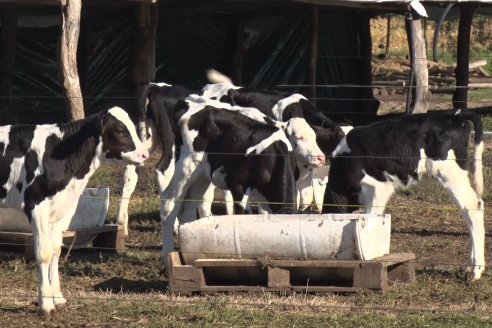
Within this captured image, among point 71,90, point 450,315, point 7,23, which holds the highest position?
point 7,23

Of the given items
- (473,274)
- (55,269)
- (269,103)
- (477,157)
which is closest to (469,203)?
(477,157)

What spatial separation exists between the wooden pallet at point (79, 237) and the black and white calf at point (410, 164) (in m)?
2.33

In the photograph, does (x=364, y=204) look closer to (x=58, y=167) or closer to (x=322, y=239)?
(x=322, y=239)

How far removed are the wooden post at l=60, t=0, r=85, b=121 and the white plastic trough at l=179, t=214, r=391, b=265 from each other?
5976 millimetres

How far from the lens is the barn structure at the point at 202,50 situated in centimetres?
2173

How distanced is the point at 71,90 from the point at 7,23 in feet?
15.6

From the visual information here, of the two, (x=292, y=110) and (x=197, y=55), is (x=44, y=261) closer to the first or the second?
(x=292, y=110)

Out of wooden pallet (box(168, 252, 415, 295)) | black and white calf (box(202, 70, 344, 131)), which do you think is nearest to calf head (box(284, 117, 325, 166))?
black and white calf (box(202, 70, 344, 131))

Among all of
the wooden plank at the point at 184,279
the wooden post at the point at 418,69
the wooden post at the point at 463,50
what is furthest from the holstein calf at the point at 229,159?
the wooden post at the point at 463,50

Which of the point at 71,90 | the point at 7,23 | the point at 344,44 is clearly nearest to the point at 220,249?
the point at 71,90

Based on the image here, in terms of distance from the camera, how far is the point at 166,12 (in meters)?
23.0

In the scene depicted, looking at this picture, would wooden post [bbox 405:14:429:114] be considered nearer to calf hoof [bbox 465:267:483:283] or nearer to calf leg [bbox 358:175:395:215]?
calf leg [bbox 358:175:395:215]

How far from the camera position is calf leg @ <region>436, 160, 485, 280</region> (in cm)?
1133

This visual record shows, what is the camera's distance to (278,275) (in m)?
Answer: 10.2
